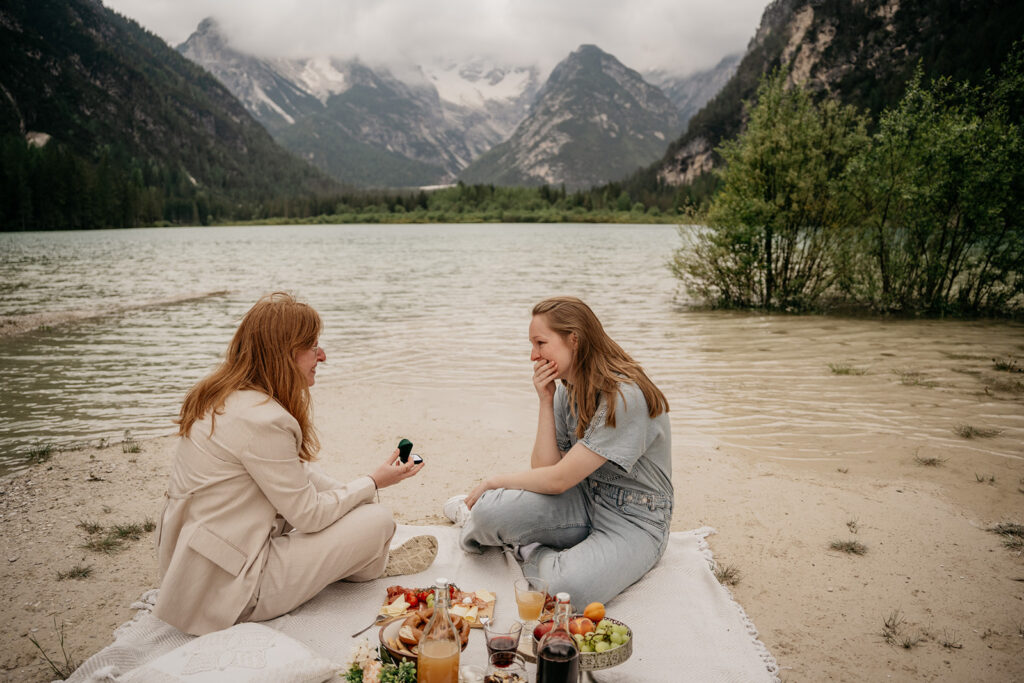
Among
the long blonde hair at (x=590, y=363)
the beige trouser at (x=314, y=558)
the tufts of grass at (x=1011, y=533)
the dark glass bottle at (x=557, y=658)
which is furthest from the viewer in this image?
the tufts of grass at (x=1011, y=533)

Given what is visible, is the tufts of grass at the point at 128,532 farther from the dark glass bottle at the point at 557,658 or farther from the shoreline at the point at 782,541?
the dark glass bottle at the point at 557,658

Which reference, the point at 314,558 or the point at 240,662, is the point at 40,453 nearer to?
the point at 314,558

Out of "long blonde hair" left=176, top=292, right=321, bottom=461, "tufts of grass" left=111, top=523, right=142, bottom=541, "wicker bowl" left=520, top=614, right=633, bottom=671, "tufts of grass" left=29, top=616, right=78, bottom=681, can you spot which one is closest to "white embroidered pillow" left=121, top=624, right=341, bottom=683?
"tufts of grass" left=29, top=616, right=78, bottom=681

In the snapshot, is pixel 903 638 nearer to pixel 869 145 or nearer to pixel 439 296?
pixel 869 145

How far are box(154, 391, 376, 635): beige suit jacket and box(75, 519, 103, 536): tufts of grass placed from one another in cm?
248

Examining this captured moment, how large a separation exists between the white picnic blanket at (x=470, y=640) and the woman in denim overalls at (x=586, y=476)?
27 centimetres

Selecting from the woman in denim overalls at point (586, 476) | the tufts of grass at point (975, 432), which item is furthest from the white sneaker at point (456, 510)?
the tufts of grass at point (975, 432)

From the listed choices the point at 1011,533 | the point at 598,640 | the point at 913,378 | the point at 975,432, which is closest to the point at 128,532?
the point at 598,640

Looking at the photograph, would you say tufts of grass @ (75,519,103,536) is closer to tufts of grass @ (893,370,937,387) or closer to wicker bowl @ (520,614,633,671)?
wicker bowl @ (520,614,633,671)

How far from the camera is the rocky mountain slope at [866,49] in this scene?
92625mm

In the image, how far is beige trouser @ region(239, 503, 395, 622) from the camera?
410 centimetres

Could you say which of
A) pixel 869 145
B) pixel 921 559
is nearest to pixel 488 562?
pixel 921 559

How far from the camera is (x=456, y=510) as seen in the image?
6074 mm

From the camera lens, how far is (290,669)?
347 cm
